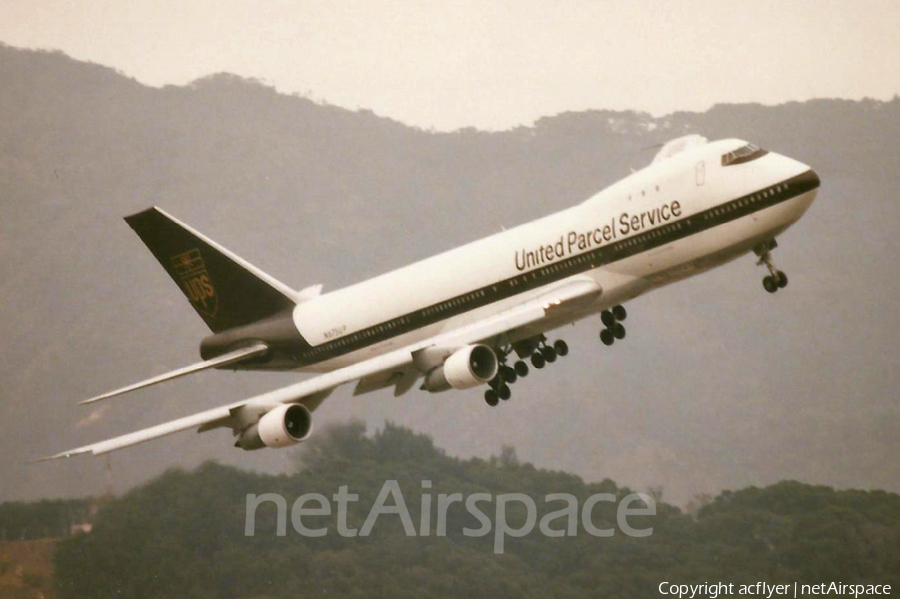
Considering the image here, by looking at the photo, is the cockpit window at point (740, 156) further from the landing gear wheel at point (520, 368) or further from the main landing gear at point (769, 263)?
the landing gear wheel at point (520, 368)

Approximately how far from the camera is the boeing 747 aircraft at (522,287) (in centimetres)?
4472

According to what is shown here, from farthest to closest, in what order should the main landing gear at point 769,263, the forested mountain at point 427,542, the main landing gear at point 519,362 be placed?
1. the forested mountain at point 427,542
2. the main landing gear at point 519,362
3. the main landing gear at point 769,263

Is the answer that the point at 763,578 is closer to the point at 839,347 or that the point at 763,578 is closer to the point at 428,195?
the point at 839,347

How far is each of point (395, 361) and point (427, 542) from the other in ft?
111

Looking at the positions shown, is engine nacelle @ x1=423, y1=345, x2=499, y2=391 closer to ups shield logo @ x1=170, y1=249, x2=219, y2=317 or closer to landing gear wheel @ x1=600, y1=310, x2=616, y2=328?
landing gear wheel @ x1=600, y1=310, x2=616, y2=328

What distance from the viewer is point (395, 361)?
47.3 metres

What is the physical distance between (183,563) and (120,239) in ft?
309

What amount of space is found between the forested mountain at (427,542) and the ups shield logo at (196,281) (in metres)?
13.7

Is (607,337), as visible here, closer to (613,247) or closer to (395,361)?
(613,247)

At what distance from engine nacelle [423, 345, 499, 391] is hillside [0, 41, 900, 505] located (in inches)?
1314

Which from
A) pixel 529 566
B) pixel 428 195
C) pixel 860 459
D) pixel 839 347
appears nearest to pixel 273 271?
pixel 428 195

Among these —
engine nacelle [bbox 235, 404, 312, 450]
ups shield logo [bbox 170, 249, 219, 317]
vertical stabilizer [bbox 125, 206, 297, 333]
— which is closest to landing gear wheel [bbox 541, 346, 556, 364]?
engine nacelle [bbox 235, 404, 312, 450]

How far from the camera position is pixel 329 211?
575ft

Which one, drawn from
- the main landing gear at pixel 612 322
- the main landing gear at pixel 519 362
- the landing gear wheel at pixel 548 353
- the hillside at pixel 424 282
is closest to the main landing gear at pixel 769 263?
the main landing gear at pixel 612 322
